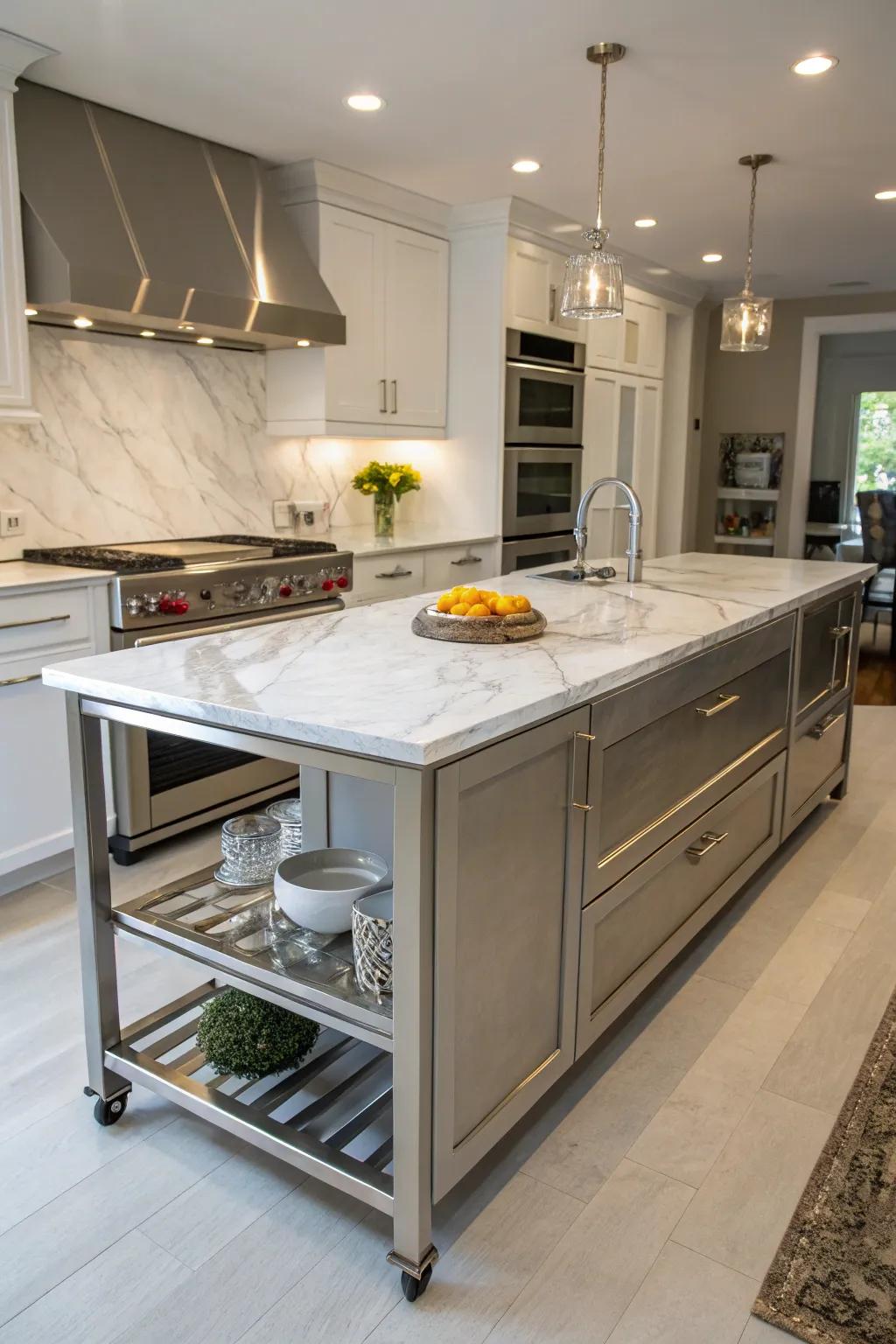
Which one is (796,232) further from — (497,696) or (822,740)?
(497,696)

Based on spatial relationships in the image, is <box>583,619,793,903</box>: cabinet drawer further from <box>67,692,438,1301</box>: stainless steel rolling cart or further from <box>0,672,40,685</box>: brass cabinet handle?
<box>0,672,40,685</box>: brass cabinet handle

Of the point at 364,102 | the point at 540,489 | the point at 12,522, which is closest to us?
the point at 364,102

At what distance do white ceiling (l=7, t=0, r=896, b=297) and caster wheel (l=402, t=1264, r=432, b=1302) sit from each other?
2.88 meters

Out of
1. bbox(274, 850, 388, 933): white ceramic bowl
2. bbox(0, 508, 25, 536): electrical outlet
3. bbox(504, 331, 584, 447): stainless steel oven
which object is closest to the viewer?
bbox(274, 850, 388, 933): white ceramic bowl

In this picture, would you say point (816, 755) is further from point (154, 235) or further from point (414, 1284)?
point (154, 235)

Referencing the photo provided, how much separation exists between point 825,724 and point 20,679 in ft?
8.95

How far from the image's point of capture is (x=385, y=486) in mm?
4695

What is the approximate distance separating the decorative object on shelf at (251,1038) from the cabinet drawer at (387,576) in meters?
2.34

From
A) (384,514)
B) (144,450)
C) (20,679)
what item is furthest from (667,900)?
(384,514)

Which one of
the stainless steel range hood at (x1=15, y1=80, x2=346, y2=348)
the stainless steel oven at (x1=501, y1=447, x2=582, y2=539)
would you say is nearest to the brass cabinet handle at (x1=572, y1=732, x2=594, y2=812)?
the stainless steel range hood at (x1=15, y1=80, x2=346, y2=348)

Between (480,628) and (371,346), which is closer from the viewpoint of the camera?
(480,628)

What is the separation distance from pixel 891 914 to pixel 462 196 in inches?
137

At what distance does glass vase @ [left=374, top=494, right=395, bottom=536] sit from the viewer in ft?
15.6

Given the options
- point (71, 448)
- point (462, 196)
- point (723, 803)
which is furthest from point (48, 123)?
point (723, 803)
